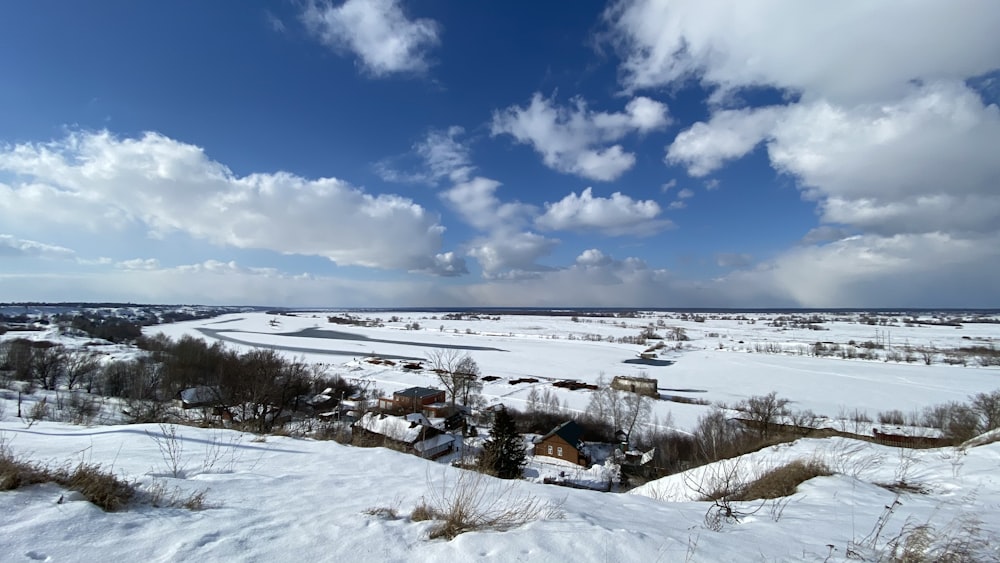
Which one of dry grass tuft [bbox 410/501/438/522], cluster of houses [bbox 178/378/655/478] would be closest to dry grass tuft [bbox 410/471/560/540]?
dry grass tuft [bbox 410/501/438/522]

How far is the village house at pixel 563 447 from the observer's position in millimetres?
22953

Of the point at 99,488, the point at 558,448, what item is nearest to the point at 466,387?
the point at 558,448

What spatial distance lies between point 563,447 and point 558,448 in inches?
12.9

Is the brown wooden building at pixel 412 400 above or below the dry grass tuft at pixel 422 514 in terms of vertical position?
below

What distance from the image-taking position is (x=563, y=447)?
2330cm

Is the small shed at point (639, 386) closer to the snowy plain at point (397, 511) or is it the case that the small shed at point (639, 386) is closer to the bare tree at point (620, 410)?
the bare tree at point (620, 410)

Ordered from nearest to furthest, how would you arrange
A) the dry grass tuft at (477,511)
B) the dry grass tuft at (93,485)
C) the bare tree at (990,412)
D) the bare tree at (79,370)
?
the dry grass tuft at (93,485) < the dry grass tuft at (477,511) < the bare tree at (990,412) < the bare tree at (79,370)

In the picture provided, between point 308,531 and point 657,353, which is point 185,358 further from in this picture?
point 657,353

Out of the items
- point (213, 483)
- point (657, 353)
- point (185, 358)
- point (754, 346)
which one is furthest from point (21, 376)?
point (754, 346)

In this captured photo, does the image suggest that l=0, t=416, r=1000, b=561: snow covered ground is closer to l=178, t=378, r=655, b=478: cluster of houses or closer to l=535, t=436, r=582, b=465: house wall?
l=178, t=378, r=655, b=478: cluster of houses

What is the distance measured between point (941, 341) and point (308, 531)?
363 feet

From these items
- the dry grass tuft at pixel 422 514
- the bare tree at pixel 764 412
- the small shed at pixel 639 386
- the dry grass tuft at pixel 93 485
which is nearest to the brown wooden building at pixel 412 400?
the small shed at pixel 639 386

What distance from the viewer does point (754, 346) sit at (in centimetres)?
7062

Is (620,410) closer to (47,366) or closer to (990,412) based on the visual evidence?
(990,412)
